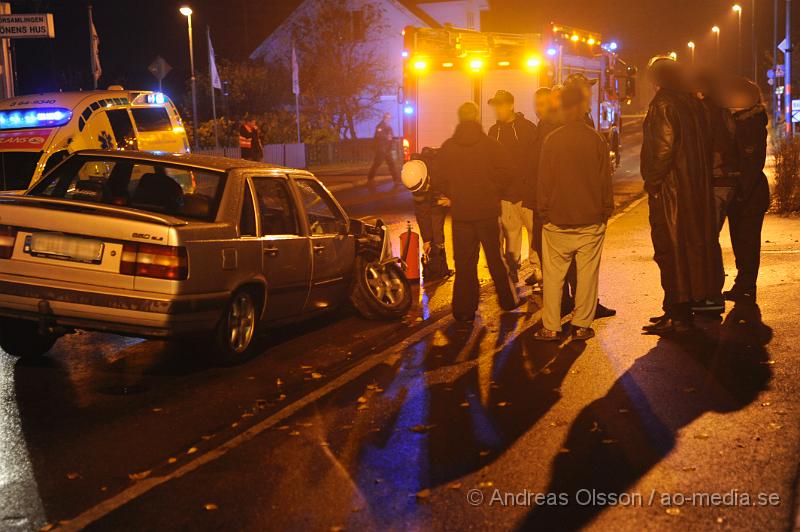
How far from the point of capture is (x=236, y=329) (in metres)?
7.50

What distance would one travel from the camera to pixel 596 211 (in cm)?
783

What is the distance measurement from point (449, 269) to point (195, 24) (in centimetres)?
4709

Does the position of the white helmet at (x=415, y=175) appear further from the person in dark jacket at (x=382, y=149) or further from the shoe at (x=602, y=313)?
the person in dark jacket at (x=382, y=149)

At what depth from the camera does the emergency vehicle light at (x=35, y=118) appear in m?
14.6

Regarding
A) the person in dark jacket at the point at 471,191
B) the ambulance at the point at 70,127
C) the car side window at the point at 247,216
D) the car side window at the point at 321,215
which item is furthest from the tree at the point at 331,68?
the car side window at the point at 247,216

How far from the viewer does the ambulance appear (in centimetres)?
1409

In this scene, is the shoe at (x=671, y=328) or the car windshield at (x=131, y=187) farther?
the shoe at (x=671, y=328)

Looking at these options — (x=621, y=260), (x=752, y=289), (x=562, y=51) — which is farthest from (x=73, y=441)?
(x=562, y=51)

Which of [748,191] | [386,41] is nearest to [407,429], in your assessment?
[748,191]

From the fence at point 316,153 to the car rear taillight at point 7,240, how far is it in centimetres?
2725

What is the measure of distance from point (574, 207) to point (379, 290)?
2326mm

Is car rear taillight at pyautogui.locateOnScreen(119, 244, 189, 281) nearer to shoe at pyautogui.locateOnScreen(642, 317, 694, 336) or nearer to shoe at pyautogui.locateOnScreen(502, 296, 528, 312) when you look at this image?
shoe at pyautogui.locateOnScreen(502, 296, 528, 312)

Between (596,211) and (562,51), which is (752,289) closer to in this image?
(596,211)

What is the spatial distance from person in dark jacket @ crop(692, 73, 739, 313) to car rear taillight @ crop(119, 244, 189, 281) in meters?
4.43
